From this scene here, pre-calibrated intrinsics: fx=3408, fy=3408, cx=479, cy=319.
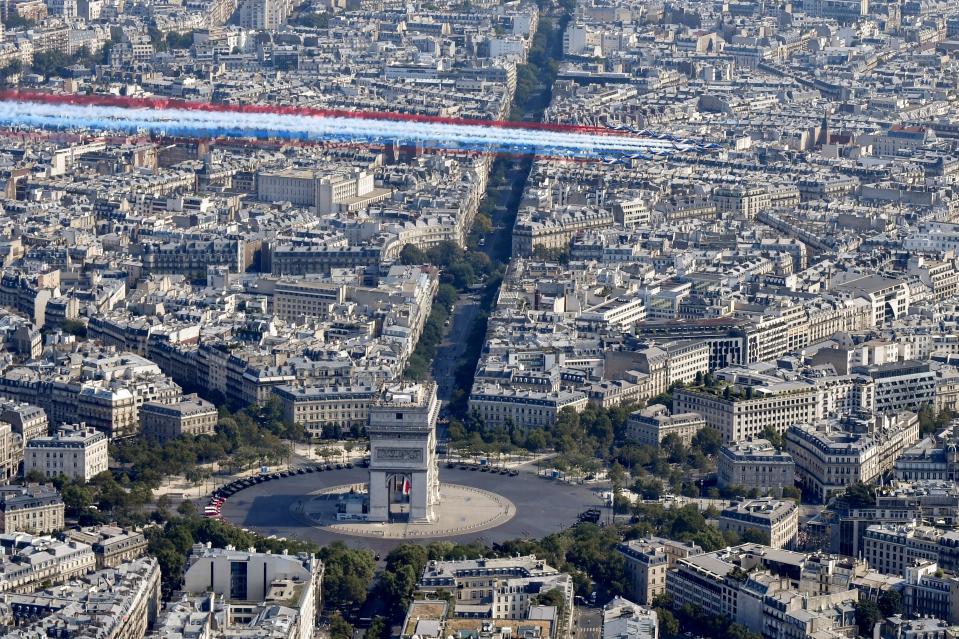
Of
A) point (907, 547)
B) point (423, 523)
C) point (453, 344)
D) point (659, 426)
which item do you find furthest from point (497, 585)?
point (453, 344)

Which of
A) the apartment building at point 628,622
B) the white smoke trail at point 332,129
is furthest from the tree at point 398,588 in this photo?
the white smoke trail at point 332,129

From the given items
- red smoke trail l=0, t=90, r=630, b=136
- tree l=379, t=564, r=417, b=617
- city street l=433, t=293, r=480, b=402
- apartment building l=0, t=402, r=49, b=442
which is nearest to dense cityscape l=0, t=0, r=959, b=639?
tree l=379, t=564, r=417, b=617

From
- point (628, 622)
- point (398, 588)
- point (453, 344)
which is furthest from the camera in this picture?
point (453, 344)

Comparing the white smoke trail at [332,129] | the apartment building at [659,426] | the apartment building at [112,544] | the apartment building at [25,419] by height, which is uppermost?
the white smoke trail at [332,129]

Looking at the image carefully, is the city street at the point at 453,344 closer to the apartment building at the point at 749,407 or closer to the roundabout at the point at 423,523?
the apartment building at the point at 749,407

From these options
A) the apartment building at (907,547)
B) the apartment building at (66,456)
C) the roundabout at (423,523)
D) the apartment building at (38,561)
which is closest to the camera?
the apartment building at (38,561)

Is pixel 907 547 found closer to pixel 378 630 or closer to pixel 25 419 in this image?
pixel 378 630
